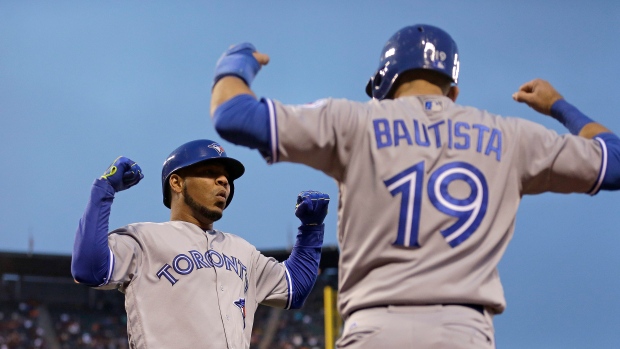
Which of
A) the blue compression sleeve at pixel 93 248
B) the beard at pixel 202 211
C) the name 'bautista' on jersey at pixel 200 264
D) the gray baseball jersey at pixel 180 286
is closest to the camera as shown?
the blue compression sleeve at pixel 93 248

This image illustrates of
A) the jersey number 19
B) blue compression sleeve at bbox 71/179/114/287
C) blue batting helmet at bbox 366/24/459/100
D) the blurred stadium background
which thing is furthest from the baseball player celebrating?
the blurred stadium background

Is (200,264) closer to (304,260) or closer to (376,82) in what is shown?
(304,260)

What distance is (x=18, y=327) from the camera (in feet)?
88.3

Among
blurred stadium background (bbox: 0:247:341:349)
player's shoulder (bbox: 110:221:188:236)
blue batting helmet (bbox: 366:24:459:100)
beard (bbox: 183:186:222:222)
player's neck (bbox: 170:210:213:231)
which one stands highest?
blue batting helmet (bbox: 366:24:459:100)

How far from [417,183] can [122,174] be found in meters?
2.38

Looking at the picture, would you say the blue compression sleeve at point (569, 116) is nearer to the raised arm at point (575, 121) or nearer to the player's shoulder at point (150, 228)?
the raised arm at point (575, 121)

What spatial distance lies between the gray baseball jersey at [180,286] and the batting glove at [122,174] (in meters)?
0.27

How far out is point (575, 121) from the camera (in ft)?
9.95

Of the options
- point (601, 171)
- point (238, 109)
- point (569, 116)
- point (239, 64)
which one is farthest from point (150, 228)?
point (601, 171)

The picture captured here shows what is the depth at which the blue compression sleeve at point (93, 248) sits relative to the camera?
418cm

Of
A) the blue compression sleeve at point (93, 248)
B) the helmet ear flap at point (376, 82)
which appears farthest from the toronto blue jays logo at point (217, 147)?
the helmet ear flap at point (376, 82)

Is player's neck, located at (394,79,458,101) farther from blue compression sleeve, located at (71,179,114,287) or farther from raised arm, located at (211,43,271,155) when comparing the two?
blue compression sleeve, located at (71,179,114,287)

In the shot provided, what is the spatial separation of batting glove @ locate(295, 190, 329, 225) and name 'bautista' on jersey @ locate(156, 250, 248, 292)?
0.48m

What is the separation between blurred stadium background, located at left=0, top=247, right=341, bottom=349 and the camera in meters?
26.6
